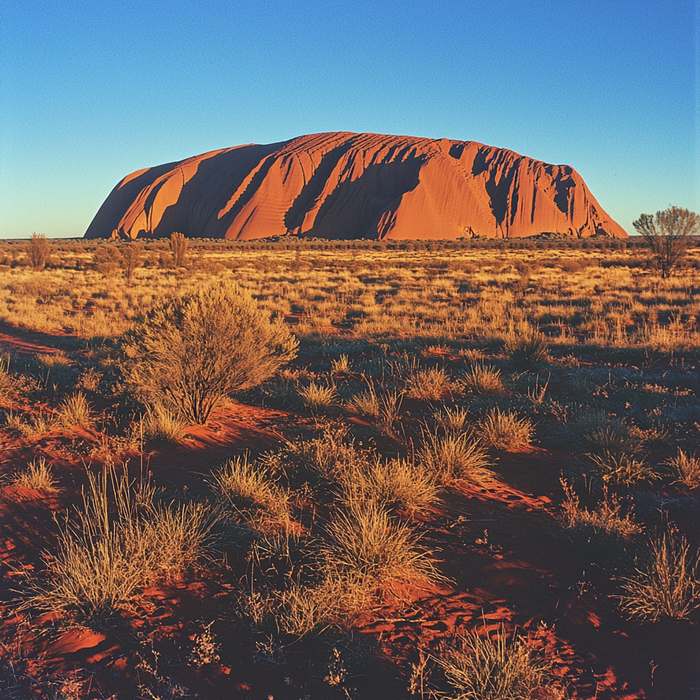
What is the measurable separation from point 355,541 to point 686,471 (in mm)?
2754

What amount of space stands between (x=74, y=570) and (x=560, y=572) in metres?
2.61

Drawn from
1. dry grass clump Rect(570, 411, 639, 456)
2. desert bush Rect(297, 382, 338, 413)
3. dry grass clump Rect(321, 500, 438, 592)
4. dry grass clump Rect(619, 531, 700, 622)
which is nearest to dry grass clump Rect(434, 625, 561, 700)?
dry grass clump Rect(321, 500, 438, 592)

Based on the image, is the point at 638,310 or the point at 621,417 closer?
the point at 621,417

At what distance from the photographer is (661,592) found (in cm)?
234

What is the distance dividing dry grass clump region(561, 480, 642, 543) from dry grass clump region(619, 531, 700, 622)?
352 millimetres

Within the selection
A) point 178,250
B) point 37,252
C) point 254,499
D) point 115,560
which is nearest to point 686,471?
point 254,499

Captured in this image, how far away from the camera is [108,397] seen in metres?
6.01

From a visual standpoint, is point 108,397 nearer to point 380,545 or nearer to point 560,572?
point 380,545

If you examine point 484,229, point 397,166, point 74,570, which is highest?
point 397,166

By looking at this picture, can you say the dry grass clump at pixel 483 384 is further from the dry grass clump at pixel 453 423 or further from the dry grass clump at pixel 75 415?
the dry grass clump at pixel 75 415

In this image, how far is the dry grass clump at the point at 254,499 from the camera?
3.15 meters

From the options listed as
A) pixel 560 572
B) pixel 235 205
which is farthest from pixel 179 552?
pixel 235 205

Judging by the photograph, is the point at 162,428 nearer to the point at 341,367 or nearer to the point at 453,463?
the point at 453,463

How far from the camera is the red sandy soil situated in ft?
6.57
